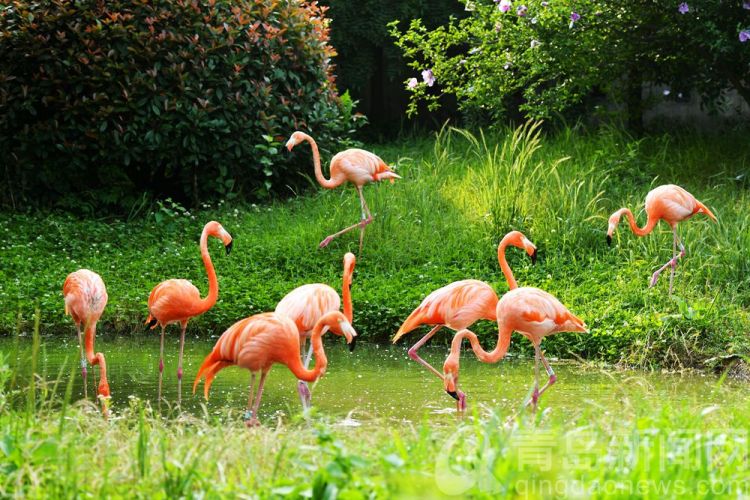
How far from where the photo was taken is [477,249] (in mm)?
8727

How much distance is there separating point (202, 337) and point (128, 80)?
3.58 metres

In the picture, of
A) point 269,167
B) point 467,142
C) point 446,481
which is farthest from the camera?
point 467,142

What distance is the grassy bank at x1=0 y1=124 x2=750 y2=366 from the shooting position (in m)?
7.30

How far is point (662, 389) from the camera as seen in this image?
19.8 feet

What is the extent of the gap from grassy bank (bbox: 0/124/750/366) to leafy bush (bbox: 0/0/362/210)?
48 centimetres

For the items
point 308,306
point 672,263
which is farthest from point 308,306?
point 672,263

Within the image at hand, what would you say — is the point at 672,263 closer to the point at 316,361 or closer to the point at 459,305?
the point at 459,305

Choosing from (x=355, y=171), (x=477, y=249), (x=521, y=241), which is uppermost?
(x=355, y=171)

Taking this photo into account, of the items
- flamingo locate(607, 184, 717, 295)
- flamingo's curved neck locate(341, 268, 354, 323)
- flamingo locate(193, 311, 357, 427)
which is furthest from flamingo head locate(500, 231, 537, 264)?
flamingo locate(193, 311, 357, 427)

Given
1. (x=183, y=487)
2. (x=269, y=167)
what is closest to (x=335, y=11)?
(x=269, y=167)

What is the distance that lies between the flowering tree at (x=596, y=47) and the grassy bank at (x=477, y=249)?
0.73 meters

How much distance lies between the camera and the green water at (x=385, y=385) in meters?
5.44

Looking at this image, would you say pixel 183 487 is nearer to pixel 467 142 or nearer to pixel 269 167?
pixel 269 167

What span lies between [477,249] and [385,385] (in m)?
2.86
